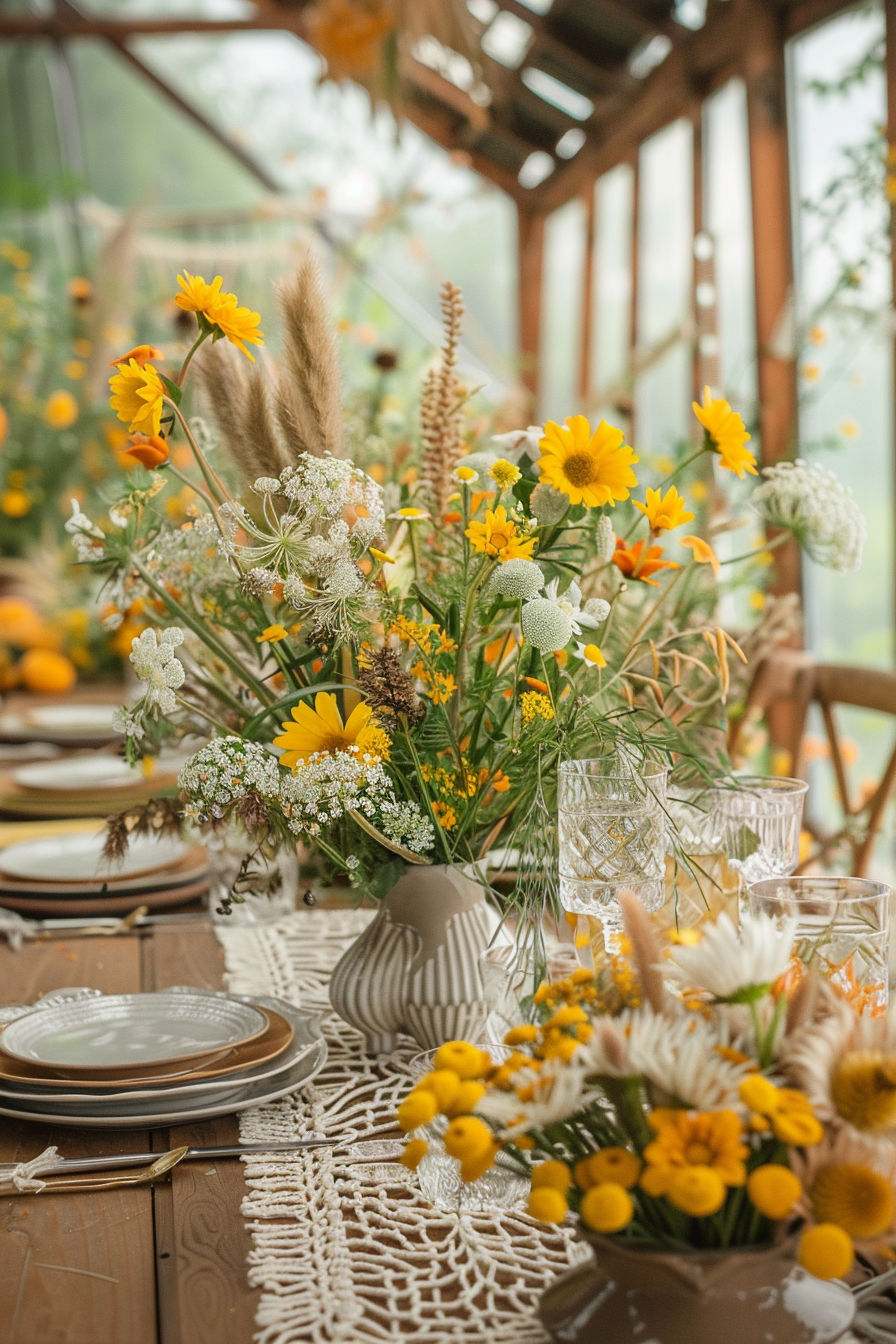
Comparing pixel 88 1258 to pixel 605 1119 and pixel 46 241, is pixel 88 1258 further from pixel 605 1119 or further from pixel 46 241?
pixel 46 241

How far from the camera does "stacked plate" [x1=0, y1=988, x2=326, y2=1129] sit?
857mm

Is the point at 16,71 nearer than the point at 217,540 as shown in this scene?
No

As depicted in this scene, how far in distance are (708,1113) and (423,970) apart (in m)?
0.46

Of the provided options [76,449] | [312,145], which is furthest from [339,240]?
[76,449]

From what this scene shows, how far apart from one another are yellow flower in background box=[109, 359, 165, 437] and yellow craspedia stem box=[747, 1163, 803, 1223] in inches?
24.0

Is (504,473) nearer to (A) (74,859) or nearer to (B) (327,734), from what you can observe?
(B) (327,734)

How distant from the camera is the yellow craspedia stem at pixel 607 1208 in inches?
19.6

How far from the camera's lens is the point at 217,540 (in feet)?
3.19

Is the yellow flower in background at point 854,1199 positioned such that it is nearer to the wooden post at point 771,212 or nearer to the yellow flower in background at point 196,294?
the yellow flower in background at point 196,294

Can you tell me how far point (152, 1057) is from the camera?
36.6 inches

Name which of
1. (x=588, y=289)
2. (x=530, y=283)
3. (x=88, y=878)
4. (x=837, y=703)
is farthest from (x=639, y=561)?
(x=530, y=283)

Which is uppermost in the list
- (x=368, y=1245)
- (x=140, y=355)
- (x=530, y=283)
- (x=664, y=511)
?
(x=530, y=283)

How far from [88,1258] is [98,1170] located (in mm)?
99

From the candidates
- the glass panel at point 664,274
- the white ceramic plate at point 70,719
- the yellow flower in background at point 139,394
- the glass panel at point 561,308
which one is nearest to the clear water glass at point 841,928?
the yellow flower in background at point 139,394
